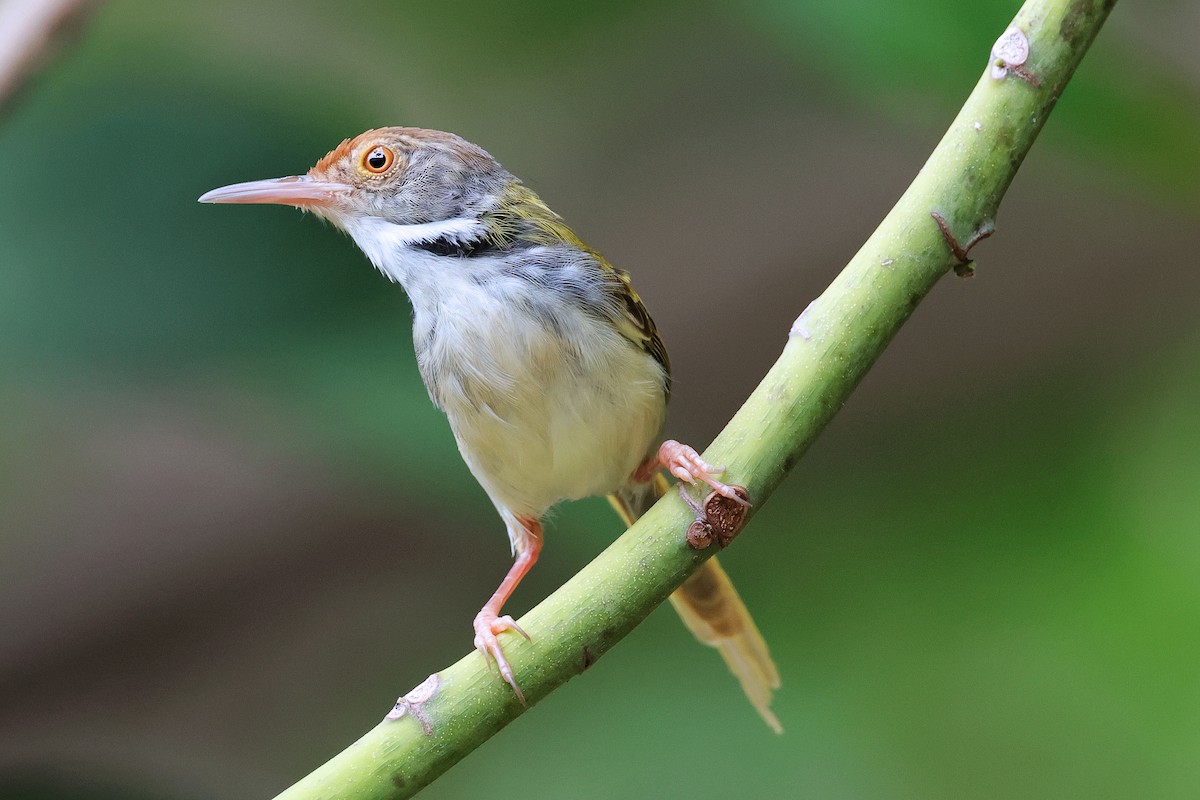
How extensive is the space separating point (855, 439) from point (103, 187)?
61.4 inches

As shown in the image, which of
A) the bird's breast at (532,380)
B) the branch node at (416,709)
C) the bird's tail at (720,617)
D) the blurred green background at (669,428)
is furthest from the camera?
the blurred green background at (669,428)

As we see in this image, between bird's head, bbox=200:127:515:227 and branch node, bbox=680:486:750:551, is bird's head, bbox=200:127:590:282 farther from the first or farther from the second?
branch node, bbox=680:486:750:551

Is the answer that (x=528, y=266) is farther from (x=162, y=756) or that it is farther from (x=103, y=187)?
(x=162, y=756)

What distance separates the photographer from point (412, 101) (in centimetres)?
194

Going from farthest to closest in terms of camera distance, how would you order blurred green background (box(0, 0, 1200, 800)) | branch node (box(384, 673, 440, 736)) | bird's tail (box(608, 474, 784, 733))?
blurred green background (box(0, 0, 1200, 800)), bird's tail (box(608, 474, 784, 733)), branch node (box(384, 673, 440, 736))

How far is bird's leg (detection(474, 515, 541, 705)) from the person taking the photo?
77 centimetres

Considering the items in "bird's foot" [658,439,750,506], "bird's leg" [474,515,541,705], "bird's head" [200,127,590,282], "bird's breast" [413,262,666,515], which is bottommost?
"bird's leg" [474,515,541,705]

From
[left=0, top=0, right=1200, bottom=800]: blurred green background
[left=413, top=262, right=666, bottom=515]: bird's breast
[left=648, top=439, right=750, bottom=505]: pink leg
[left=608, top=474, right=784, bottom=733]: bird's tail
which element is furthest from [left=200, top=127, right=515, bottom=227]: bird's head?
[left=0, top=0, right=1200, bottom=800]: blurred green background

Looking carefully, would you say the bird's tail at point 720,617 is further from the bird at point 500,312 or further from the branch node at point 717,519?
the branch node at point 717,519

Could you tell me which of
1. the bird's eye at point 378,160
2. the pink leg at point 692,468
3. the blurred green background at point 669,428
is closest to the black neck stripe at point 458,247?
the bird's eye at point 378,160

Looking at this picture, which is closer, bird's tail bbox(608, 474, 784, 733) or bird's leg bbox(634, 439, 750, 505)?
bird's leg bbox(634, 439, 750, 505)

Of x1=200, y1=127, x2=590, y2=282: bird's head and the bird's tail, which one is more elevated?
x1=200, y1=127, x2=590, y2=282: bird's head

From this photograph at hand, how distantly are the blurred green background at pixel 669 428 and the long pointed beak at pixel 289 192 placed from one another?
0.72m

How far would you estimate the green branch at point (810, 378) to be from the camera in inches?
30.5
